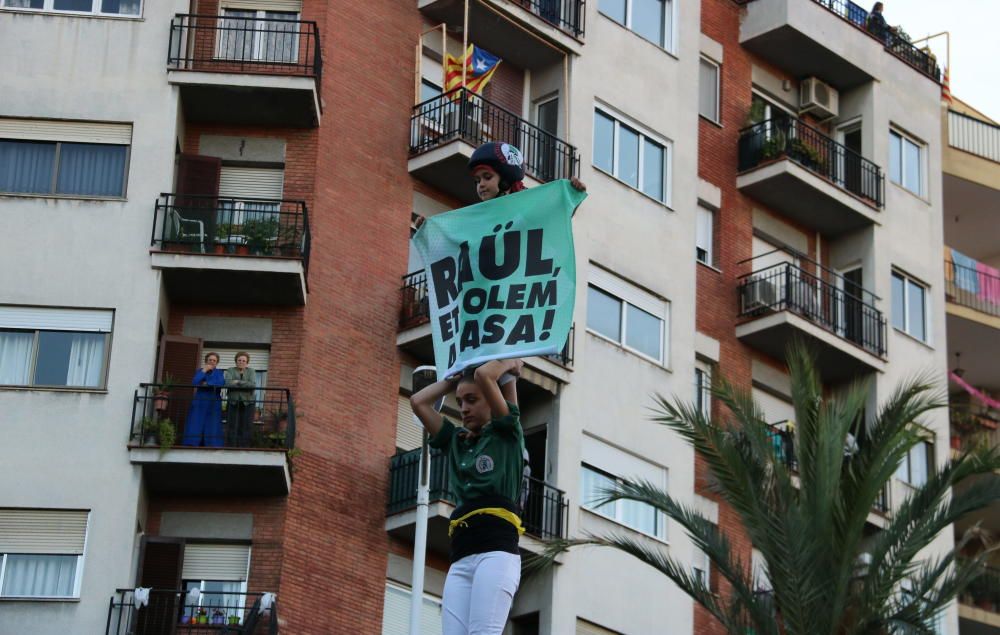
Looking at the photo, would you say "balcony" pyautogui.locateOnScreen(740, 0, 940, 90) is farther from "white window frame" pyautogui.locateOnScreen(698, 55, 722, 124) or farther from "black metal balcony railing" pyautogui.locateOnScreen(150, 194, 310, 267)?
"black metal balcony railing" pyautogui.locateOnScreen(150, 194, 310, 267)

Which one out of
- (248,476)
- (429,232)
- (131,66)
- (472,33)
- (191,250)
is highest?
(472,33)

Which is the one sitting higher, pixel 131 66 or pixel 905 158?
pixel 905 158

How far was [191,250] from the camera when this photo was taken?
34.7 metres

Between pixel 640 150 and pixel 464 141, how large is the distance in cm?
594

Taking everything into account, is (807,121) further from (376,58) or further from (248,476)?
(248,476)

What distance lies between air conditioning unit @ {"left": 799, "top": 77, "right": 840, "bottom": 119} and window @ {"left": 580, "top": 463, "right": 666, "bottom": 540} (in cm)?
1177

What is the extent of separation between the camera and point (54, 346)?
3409cm

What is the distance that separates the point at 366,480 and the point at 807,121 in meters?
16.7

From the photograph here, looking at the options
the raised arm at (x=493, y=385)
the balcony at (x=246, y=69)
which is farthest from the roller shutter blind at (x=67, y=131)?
the raised arm at (x=493, y=385)

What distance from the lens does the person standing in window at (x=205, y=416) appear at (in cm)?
3338

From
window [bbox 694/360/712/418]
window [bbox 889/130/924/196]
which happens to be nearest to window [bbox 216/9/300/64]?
window [bbox 694/360/712/418]

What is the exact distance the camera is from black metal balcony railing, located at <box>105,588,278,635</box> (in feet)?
106

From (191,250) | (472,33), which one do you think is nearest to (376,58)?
(472,33)

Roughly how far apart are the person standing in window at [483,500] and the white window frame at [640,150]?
86.7 feet
